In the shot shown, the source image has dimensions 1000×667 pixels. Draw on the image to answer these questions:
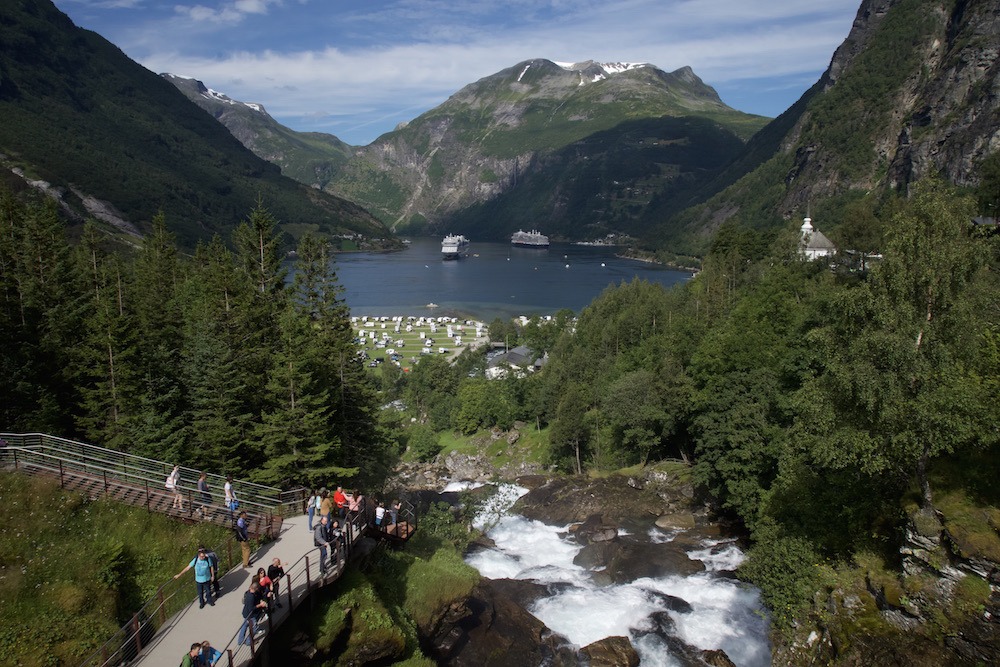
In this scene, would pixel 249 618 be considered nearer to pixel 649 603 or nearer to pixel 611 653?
pixel 611 653

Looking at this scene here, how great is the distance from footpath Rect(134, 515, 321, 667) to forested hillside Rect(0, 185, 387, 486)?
29.8 ft

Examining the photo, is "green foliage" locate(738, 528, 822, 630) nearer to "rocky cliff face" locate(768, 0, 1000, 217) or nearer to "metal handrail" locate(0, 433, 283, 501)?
"metal handrail" locate(0, 433, 283, 501)

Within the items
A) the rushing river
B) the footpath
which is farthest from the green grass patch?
the rushing river

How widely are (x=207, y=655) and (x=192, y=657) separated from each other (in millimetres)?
355

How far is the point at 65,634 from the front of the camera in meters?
13.9

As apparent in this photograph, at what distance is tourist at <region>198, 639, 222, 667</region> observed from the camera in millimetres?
13062

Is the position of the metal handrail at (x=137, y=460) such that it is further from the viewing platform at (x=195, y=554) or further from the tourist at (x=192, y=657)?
the tourist at (x=192, y=657)

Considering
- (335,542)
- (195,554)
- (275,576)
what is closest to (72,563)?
(195,554)

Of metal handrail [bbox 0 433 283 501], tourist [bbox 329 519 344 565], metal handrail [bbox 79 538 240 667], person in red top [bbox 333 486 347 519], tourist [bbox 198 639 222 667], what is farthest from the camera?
person in red top [bbox 333 486 347 519]

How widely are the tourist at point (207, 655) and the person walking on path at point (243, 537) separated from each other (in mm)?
4016

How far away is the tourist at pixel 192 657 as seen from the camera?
12.7 m

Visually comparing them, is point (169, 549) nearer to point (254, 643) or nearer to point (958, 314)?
point (254, 643)

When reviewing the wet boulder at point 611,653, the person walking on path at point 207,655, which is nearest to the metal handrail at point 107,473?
the person walking on path at point 207,655

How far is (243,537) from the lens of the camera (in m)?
18.1
